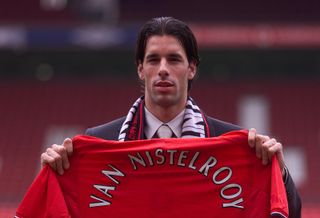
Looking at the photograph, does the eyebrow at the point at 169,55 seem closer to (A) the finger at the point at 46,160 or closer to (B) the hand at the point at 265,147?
(B) the hand at the point at 265,147

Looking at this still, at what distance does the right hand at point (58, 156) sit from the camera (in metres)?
3.58

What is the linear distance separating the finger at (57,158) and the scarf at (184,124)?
1.08 feet

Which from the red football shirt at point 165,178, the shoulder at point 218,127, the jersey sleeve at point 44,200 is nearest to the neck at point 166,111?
the red football shirt at point 165,178

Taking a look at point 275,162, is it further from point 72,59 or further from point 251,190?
point 72,59

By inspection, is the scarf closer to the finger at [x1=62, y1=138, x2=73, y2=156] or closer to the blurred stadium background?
the finger at [x1=62, y1=138, x2=73, y2=156]

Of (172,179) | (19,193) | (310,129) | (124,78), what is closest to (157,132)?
(172,179)

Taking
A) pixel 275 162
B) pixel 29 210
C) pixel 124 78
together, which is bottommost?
pixel 29 210

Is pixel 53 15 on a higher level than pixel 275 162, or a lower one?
higher

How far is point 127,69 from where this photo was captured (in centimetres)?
1995

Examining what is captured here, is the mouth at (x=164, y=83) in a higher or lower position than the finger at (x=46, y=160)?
higher

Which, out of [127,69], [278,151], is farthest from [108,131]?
[127,69]

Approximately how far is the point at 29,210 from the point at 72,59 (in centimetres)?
1644

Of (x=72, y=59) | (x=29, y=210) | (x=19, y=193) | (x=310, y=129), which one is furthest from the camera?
(x=72, y=59)

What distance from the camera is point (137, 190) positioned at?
3.77 metres
